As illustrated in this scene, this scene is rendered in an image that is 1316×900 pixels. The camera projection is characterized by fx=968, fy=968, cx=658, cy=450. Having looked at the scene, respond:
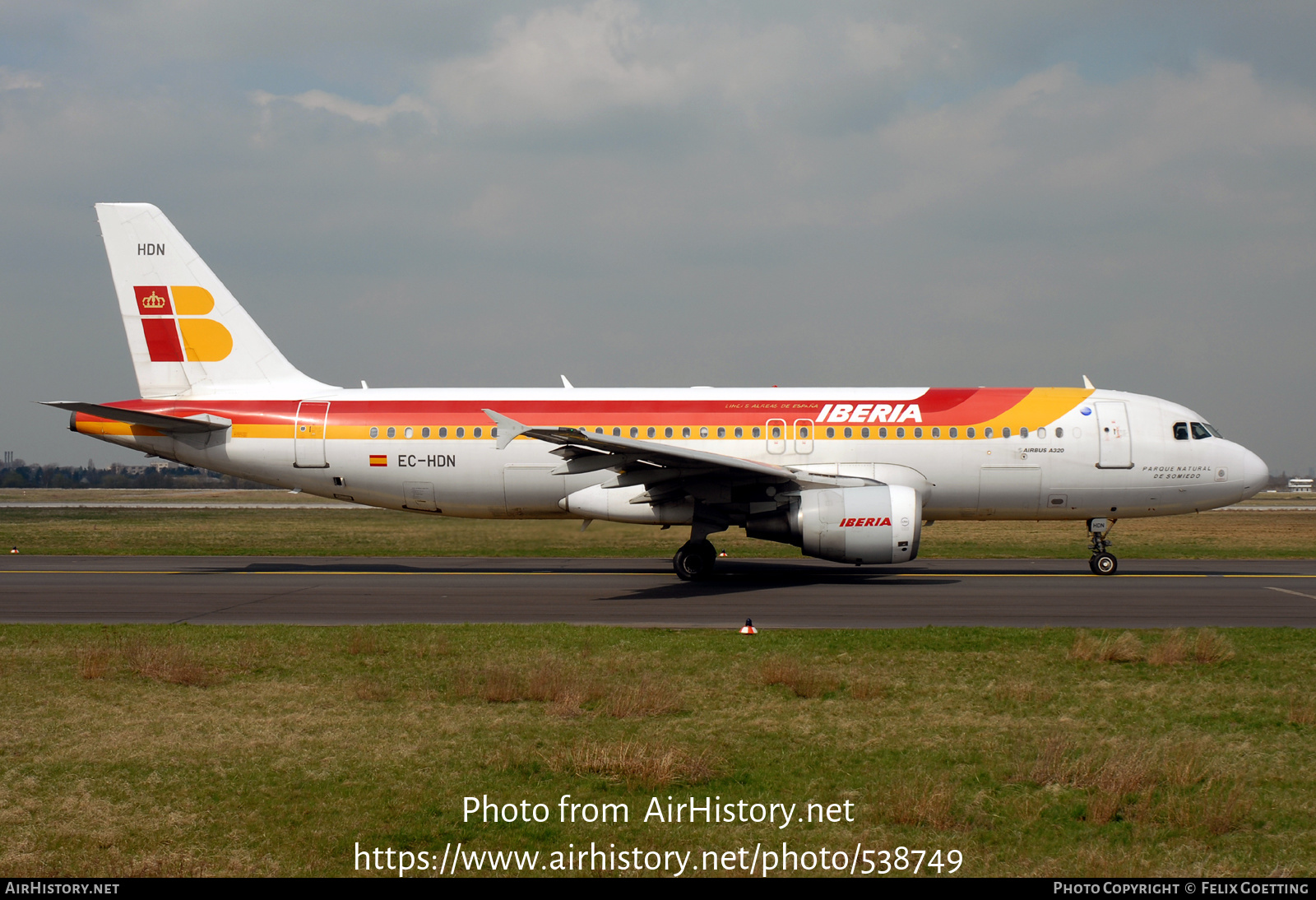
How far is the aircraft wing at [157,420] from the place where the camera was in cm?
2244

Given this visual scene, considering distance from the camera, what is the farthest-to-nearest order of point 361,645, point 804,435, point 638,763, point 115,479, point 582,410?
point 115,479 → point 582,410 → point 804,435 → point 361,645 → point 638,763

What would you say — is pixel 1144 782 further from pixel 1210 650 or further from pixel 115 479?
pixel 115 479

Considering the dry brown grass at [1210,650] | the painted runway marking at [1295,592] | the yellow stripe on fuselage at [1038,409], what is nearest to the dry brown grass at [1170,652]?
the dry brown grass at [1210,650]

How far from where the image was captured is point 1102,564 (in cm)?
2256

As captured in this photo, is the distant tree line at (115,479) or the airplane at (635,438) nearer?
the airplane at (635,438)

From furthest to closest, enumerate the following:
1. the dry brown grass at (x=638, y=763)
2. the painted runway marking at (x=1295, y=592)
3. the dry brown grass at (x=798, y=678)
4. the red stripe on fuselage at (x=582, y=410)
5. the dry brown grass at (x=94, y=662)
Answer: the red stripe on fuselage at (x=582, y=410) → the painted runway marking at (x=1295, y=592) → the dry brown grass at (x=94, y=662) → the dry brown grass at (x=798, y=678) → the dry brown grass at (x=638, y=763)

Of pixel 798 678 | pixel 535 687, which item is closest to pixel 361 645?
pixel 535 687

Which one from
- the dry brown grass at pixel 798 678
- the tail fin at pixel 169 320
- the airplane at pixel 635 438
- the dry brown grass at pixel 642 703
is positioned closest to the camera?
the dry brown grass at pixel 642 703

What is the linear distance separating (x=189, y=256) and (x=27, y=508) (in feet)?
142

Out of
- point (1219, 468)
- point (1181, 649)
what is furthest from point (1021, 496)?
point (1181, 649)

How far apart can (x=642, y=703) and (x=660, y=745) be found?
157 cm

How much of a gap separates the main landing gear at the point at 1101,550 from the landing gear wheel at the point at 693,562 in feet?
29.6

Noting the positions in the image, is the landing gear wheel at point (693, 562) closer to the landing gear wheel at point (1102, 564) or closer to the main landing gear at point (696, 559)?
the main landing gear at point (696, 559)
